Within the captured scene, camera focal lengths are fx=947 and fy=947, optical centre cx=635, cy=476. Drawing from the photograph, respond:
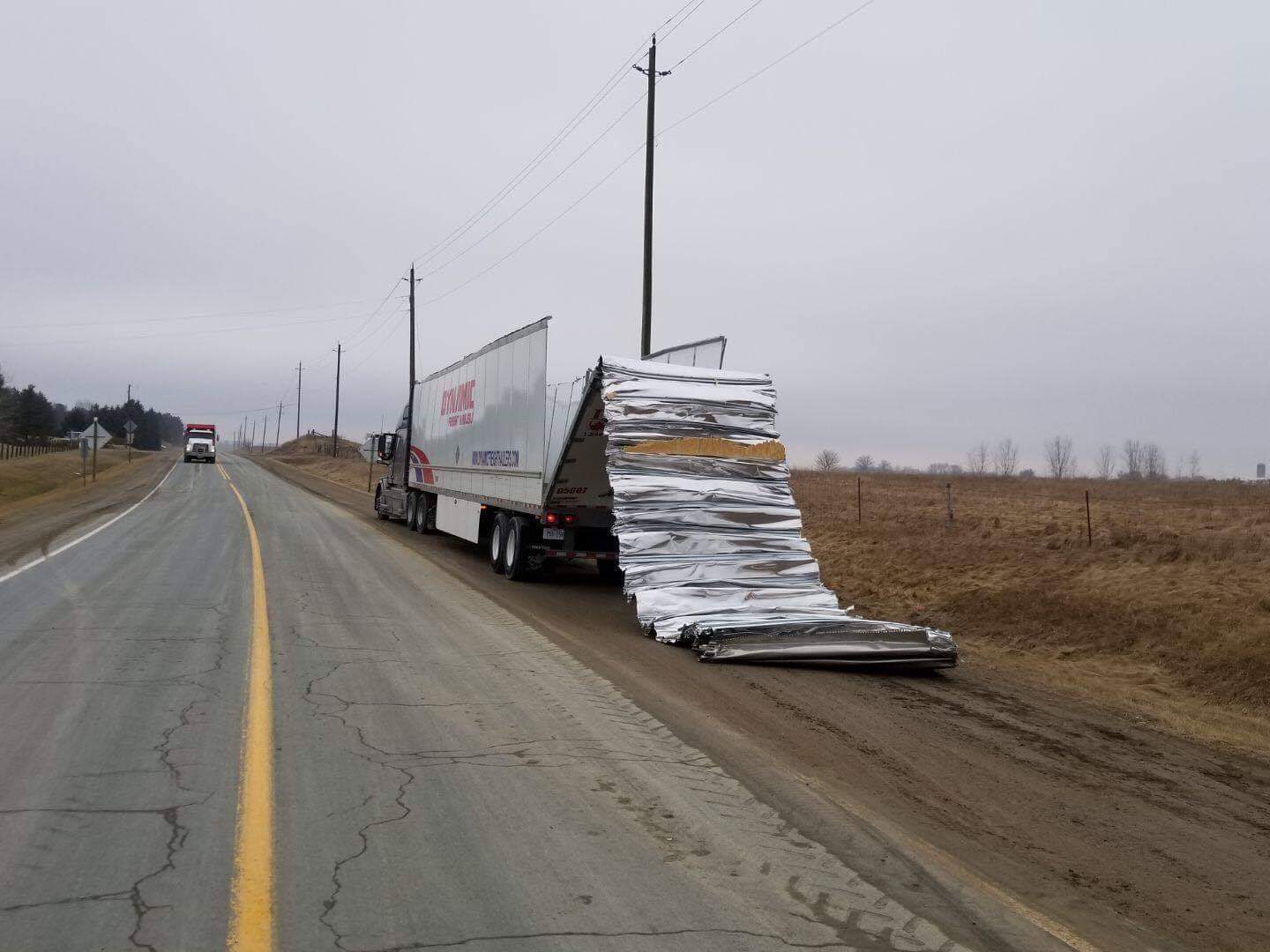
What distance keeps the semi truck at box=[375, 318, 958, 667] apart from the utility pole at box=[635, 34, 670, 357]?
4208mm

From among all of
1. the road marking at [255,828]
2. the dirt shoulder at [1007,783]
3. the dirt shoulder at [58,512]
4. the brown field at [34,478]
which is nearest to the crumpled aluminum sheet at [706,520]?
the dirt shoulder at [1007,783]

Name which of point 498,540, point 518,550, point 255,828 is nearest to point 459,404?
point 498,540

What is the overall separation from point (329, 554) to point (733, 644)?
9.63m

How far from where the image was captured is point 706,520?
11.2 meters

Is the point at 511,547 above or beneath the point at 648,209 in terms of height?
beneath

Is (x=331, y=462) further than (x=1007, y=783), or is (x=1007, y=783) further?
(x=331, y=462)

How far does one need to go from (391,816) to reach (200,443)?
7458cm

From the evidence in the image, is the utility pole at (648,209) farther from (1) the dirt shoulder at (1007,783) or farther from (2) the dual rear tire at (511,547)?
(1) the dirt shoulder at (1007,783)

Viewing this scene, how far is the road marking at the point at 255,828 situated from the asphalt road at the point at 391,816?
22mm

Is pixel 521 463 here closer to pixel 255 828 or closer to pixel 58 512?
pixel 255 828

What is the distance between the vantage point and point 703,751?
604 cm

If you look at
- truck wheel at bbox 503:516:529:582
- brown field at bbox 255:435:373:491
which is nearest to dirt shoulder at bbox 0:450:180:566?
truck wheel at bbox 503:516:529:582

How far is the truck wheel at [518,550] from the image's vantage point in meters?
14.6

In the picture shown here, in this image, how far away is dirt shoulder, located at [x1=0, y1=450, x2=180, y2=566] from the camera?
56.4 feet
